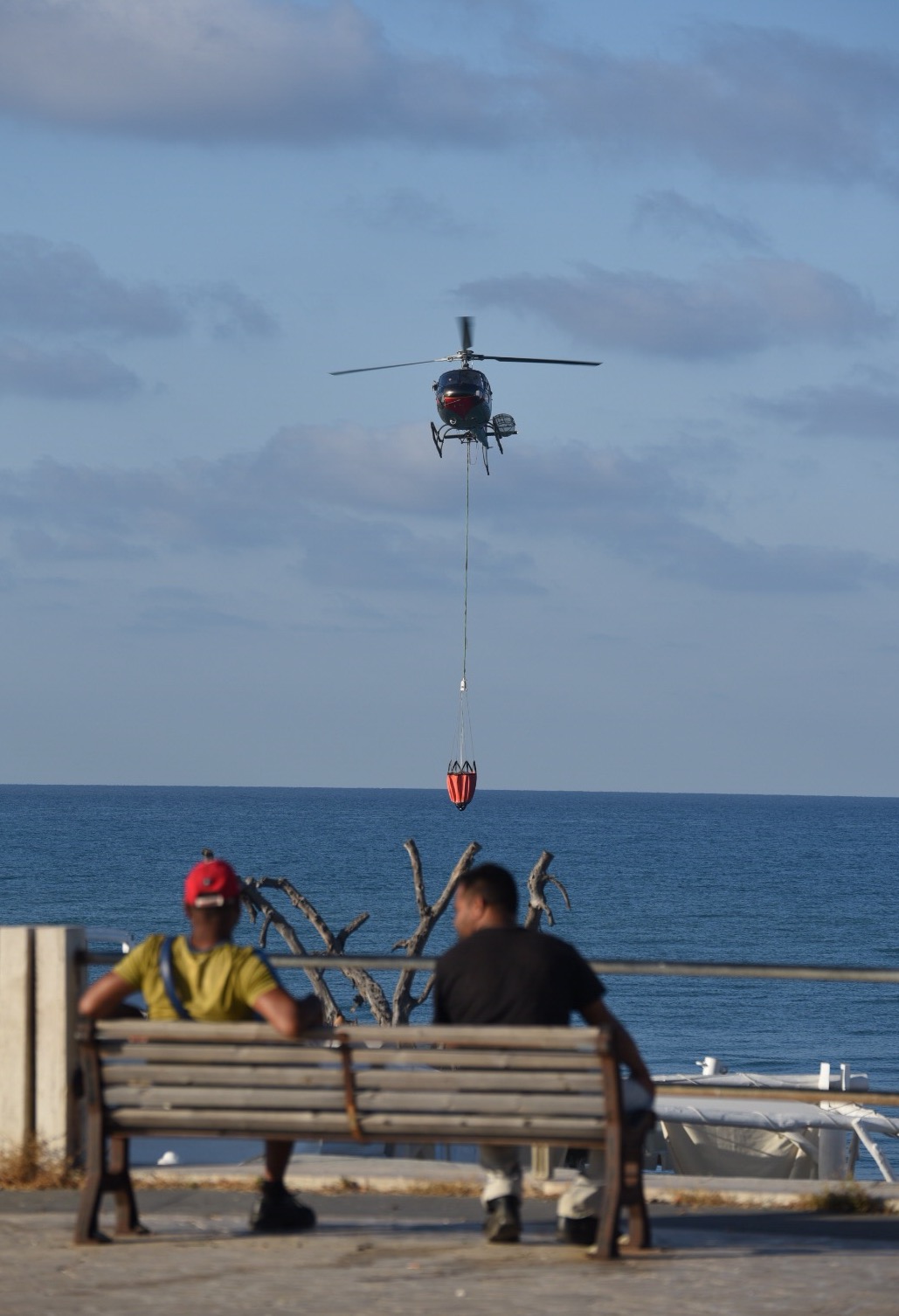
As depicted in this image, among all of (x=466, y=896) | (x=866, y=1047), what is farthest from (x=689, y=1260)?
(x=866, y=1047)

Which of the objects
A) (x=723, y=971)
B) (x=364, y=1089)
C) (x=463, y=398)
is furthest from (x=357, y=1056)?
(x=463, y=398)

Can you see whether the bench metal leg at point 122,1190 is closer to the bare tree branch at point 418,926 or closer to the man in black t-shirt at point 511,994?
the man in black t-shirt at point 511,994

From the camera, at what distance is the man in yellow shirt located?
655 centimetres

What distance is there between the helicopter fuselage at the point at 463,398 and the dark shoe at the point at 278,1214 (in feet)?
122

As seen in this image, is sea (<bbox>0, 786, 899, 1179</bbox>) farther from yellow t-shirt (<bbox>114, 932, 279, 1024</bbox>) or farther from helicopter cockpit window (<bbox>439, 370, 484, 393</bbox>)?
yellow t-shirt (<bbox>114, 932, 279, 1024</bbox>)

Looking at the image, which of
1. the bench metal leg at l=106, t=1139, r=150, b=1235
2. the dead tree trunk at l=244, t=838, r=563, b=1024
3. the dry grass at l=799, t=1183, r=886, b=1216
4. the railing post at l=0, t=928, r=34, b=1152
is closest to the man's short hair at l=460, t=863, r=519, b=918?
the bench metal leg at l=106, t=1139, r=150, b=1235

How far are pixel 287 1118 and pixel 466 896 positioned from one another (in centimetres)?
99

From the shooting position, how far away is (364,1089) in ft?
21.0

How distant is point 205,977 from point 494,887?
109 centimetres

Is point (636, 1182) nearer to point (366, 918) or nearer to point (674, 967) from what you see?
point (674, 967)

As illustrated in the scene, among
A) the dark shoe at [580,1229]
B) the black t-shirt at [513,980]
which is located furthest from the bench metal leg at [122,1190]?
the dark shoe at [580,1229]

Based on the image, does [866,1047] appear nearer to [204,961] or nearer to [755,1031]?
[755,1031]

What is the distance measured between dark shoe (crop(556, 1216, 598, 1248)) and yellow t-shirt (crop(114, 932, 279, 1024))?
1.37 meters

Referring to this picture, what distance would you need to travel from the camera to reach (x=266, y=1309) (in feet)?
19.1
